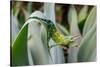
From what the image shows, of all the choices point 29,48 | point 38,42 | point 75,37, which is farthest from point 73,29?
point 29,48

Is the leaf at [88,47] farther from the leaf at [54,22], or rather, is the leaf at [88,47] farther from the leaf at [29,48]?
the leaf at [29,48]

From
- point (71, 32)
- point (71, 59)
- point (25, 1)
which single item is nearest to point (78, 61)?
point (71, 59)

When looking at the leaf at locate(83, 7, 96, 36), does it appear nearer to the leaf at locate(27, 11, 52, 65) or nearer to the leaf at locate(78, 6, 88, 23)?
the leaf at locate(78, 6, 88, 23)

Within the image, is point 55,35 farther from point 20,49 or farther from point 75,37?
point 20,49

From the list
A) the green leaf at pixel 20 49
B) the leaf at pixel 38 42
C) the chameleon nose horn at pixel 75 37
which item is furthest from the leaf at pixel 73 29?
the green leaf at pixel 20 49
